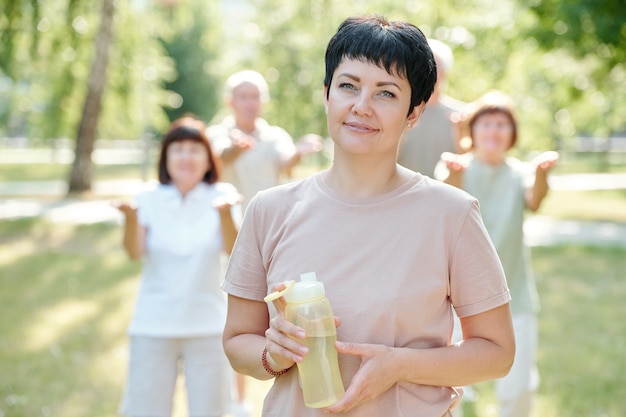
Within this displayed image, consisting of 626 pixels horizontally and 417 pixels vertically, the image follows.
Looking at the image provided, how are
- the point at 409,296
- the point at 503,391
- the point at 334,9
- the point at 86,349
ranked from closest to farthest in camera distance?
1. the point at 409,296
2. the point at 503,391
3. the point at 86,349
4. the point at 334,9

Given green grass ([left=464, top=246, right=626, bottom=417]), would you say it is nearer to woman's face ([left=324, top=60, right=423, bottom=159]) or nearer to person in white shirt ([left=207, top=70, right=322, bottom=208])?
person in white shirt ([left=207, top=70, right=322, bottom=208])

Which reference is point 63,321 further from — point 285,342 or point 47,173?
point 47,173

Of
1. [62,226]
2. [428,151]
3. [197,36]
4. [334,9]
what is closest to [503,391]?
[428,151]

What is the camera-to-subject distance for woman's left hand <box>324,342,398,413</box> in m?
1.85

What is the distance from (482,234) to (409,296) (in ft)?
0.79

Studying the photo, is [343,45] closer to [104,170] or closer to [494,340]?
[494,340]

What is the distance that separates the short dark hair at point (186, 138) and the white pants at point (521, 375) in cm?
157

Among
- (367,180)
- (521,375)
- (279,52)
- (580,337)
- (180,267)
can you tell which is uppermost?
(279,52)

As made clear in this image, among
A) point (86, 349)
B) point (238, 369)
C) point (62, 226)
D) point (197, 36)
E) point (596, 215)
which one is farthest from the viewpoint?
point (197, 36)

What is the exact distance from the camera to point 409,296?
6.27 feet

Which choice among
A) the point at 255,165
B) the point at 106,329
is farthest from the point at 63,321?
the point at 255,165

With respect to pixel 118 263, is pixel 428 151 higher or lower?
higher

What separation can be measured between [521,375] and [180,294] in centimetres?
186

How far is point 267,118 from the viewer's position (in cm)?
2556
